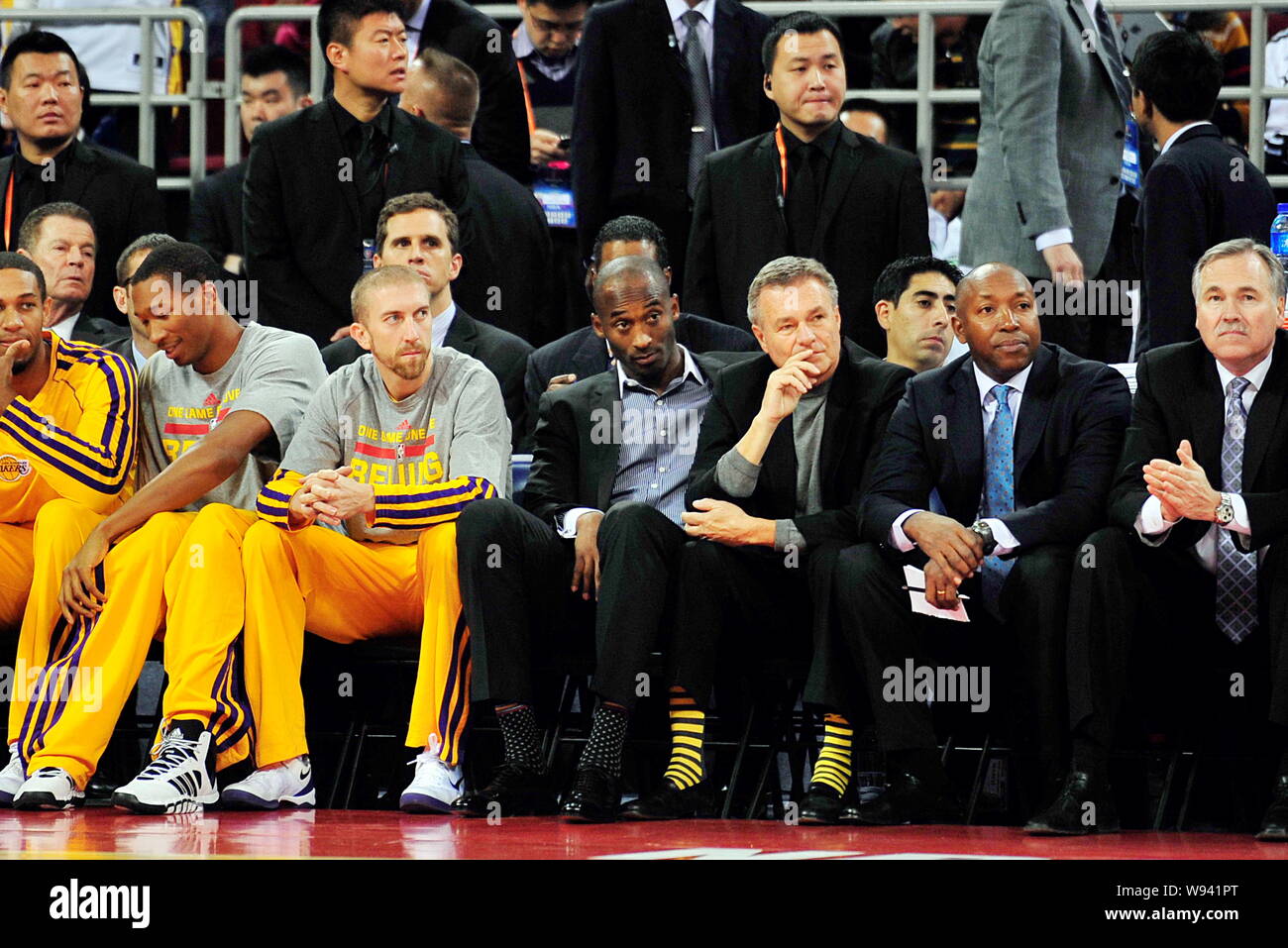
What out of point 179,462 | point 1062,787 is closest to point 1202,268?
point 1062,787

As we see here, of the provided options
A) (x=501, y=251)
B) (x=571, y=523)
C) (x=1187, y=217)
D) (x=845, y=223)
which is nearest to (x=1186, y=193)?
(x=1187, y=217)

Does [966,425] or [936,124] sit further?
[936,124]

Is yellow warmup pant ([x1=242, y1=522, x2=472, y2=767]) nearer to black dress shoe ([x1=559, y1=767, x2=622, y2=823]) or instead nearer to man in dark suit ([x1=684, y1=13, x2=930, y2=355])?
black dress shoe ([x1=559, y1=767, x2=622, y2=823])

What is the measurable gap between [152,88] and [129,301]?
2275mm

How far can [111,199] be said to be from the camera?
284 inches

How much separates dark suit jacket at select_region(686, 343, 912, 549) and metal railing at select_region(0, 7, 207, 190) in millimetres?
3545

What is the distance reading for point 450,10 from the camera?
24.5 ft

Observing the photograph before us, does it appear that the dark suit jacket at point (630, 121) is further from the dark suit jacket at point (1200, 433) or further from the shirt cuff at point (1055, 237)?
the dark suit jacket at point (1200, 433)

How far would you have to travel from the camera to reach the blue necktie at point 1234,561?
14.9ft

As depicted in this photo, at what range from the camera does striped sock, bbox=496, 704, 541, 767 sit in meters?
4.79

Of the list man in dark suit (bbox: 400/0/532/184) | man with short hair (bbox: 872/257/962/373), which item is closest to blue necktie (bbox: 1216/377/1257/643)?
man with short hair (bbox: 872/257/962/373)
